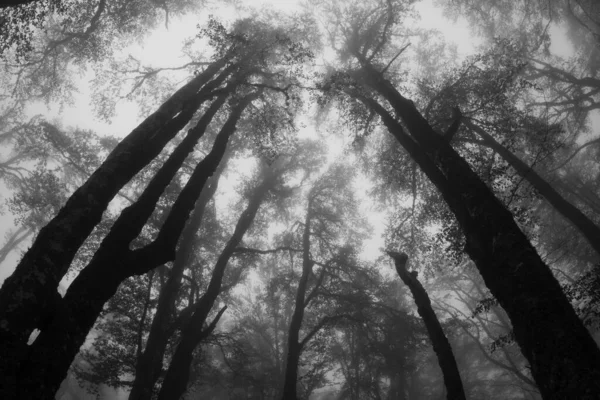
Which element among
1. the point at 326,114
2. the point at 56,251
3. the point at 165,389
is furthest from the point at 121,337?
the point at 326,114

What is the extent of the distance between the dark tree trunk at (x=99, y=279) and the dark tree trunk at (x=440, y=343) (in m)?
4.73

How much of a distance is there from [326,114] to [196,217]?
9940 millimetres

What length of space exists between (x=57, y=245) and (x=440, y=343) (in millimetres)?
6666

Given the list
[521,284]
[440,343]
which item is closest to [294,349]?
[440,343]

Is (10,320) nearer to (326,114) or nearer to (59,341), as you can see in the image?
(59,341)

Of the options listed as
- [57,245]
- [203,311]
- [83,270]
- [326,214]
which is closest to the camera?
[83,270]

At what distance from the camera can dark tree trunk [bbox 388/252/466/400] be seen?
17.0ft

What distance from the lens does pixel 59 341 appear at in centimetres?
311

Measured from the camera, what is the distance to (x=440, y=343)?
566 cm

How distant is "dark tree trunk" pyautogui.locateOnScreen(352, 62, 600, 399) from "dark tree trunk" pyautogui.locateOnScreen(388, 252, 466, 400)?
1.37 meters

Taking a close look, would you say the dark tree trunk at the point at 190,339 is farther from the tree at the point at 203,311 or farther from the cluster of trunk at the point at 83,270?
the cluster of trunk at the point at 83,270

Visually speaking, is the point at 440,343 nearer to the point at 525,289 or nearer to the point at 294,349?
the point at 525,289

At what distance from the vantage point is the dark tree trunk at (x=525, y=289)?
3322mm

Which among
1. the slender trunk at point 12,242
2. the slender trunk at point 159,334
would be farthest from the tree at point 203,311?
the slender trunk at point 12,242
